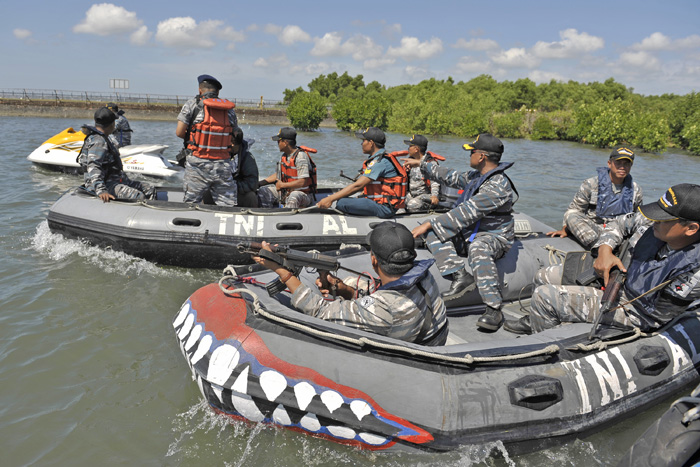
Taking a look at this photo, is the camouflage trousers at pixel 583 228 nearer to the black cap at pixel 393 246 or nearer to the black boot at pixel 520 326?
the black boot at pixel 520 326

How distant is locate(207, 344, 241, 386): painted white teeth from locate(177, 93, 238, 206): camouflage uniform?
141 inches

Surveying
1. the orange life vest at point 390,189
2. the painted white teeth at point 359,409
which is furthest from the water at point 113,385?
the orange life vest at point 390,189

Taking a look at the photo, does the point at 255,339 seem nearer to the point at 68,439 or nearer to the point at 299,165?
the point at 68,439

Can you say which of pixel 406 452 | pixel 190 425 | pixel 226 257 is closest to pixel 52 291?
pixel 226 257

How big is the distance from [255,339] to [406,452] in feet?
3.93

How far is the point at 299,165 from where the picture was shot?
22.6 feet

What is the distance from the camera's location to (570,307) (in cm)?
387

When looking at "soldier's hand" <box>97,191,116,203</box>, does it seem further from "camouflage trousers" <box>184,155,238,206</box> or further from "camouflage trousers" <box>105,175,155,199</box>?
"camouflage trousers" <box>184,155,238,206</box>

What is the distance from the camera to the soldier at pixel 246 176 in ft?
22.5

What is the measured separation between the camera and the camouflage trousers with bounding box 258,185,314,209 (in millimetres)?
6973

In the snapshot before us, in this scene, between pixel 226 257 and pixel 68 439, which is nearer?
pixel 68 439

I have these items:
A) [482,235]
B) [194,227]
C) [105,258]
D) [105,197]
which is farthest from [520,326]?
[105,197]

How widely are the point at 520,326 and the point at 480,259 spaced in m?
0.68

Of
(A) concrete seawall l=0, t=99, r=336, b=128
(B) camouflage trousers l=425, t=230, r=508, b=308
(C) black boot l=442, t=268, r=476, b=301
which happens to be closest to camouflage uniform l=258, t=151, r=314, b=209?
(B) camouflage trousers l=425, t=230, r=508, b=308
